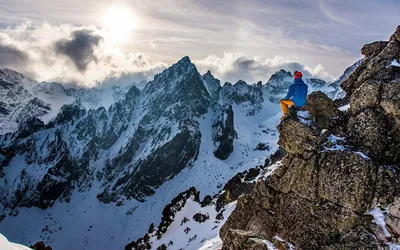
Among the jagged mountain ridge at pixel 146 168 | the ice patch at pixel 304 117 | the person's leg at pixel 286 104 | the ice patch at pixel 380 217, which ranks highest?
the person's leg at pixel 286 104

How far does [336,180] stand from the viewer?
1925 centimetres

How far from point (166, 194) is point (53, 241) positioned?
51.2 m

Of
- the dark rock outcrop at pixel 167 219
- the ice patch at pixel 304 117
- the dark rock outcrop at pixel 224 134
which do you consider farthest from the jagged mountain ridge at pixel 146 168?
the ice patch at pixel 304 117

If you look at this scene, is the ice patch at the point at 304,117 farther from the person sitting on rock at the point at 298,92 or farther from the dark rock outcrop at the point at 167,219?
the dark rock outcrop at the point at 167,219

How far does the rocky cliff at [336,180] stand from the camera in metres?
17.6

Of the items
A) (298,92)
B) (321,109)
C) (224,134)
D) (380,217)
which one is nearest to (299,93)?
(298,92)

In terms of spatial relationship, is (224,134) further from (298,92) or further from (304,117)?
(298,92)

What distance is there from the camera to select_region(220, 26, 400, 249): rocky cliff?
17641 mm

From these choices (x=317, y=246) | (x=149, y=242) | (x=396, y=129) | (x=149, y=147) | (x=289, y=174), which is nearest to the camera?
(x=317, y=246)

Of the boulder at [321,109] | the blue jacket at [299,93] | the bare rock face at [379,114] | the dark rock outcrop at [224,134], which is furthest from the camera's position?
the dark rock outcrop at [224,134]

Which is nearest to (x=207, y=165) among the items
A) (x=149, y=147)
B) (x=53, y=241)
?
(x=149, y=147)

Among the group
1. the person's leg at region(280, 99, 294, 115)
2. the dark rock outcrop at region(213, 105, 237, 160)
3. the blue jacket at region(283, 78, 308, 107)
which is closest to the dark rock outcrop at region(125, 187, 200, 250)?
the person's leg at region(280, 99, 294, 115)

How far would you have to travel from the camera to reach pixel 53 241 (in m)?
146

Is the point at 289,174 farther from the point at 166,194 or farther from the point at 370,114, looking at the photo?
the point at 166,194
